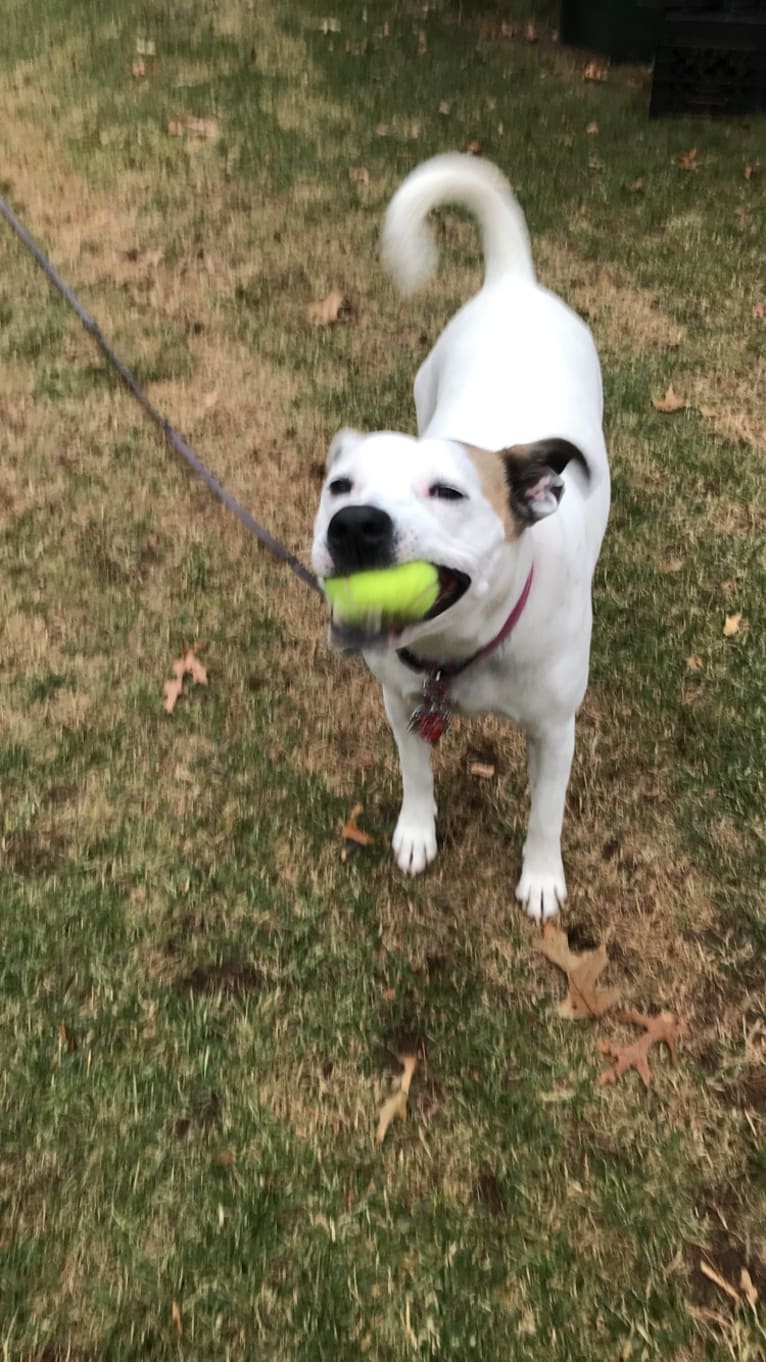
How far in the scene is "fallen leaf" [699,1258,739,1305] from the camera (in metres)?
2.19

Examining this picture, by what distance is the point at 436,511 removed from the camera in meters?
1.92

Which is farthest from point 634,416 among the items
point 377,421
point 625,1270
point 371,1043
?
point 625,1270

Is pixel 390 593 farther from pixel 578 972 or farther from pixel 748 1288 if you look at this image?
pixel 748 1288

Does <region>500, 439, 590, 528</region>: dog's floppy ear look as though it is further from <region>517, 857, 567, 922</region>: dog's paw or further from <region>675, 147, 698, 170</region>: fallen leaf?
<region>675, 147, 698, 170</region>: fallen leaf

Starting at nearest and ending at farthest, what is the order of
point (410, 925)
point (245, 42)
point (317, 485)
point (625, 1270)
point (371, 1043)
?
point (625, 1270) → point (371, 1043) → point (410, 925) → point (317, 485) → point (245, 42)

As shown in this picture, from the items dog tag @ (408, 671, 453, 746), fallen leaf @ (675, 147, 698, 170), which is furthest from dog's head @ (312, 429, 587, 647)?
fallen leaf @ (675, 147, 698, 170)

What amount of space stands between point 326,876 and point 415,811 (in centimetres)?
34

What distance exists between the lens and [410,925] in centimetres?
286

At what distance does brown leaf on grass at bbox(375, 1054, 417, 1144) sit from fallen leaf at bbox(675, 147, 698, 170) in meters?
5.77

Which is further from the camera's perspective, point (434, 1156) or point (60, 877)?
point (60, 877)

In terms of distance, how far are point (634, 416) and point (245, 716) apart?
7.57ft

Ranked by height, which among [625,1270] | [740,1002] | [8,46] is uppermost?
[8,46]

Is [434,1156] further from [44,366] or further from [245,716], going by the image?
[44,366]

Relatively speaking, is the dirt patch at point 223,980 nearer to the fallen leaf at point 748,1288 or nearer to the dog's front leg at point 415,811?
the dog's front leg at point 415,811
